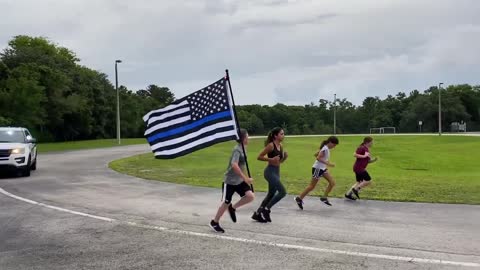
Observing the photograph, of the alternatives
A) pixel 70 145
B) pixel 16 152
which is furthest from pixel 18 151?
pixel 70 145

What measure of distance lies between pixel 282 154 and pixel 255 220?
128cm

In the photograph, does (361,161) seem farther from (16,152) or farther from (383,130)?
(383,130)

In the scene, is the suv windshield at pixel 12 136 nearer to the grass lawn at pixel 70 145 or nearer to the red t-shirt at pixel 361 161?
the red t-shirt at pixel 361 161

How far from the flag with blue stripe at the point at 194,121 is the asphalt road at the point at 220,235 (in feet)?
4.61

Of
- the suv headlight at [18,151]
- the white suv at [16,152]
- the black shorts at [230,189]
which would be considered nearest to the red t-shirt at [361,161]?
the black shorts at [230,189]

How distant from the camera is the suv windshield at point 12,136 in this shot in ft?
65.9

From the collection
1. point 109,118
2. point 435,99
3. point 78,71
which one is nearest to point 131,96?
point 109,118

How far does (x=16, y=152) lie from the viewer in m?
18.9

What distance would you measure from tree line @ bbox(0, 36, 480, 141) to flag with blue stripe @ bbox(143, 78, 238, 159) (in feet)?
131

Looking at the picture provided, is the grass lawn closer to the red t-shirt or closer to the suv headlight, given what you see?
the suv headlight

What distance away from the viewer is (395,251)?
7.46m

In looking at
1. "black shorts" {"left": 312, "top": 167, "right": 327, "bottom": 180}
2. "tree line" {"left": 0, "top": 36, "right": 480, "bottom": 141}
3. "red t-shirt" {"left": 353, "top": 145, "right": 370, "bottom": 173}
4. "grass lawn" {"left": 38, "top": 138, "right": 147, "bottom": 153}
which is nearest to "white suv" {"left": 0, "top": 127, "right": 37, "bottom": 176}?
"black shorts" {"left": 312, "top": 167, "right": 327, "bottom": 180}

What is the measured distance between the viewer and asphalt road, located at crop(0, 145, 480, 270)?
22.8 ft

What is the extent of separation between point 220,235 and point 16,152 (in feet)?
41.6
